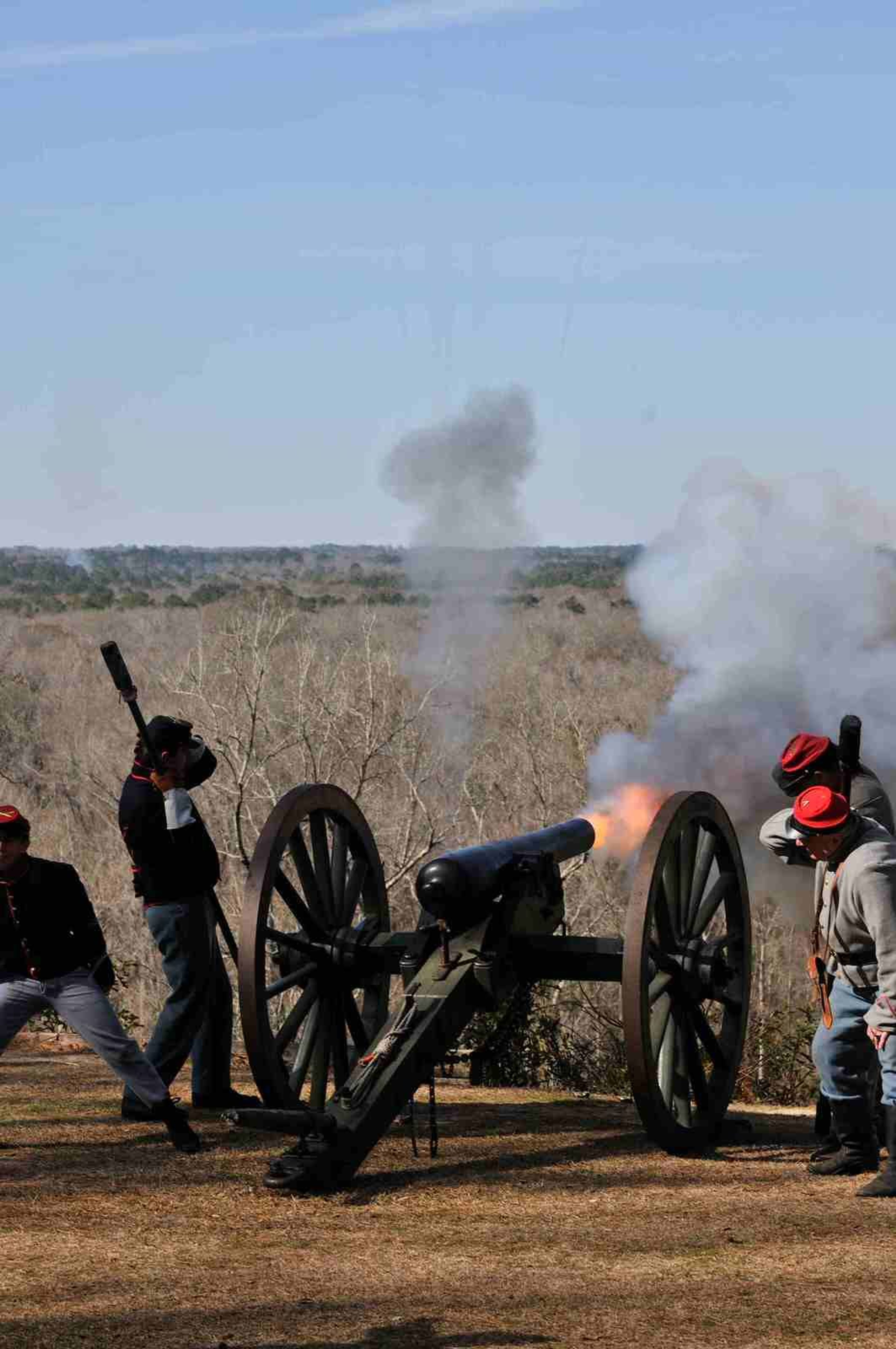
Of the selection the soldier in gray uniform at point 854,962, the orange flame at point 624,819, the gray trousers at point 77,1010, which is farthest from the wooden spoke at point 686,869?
the orange flame at point 624,819

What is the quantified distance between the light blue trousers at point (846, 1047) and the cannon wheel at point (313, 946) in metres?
1.86

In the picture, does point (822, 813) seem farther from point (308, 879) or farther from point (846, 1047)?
point (308, 879)

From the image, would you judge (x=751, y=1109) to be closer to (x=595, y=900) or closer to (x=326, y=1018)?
(x=326, y=1018)

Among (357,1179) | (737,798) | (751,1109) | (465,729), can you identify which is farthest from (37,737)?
(357,1179)

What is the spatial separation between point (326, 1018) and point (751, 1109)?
2.93 metres

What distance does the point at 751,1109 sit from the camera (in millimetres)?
10148

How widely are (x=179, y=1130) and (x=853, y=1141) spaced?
2414 millimetres

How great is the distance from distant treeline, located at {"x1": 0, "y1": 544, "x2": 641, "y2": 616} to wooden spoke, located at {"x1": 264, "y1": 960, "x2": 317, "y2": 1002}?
9216 millimetres

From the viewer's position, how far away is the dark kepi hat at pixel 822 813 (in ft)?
23.0

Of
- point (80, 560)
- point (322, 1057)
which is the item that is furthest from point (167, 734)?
point (80, 560)

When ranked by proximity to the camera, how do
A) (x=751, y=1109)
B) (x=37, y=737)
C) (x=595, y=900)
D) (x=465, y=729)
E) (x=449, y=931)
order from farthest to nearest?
(x=37, y=737)
(x=465, y=729)
(x=595, y=900)
(x=751, y=1109)
(x=449, y=931)

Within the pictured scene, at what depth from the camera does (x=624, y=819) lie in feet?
36.9

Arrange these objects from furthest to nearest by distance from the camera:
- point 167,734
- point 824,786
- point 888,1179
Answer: point 167,734
point 824,786
point 888,1179

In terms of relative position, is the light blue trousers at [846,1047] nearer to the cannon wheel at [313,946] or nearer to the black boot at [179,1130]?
the cannon wheel at [313,946]
